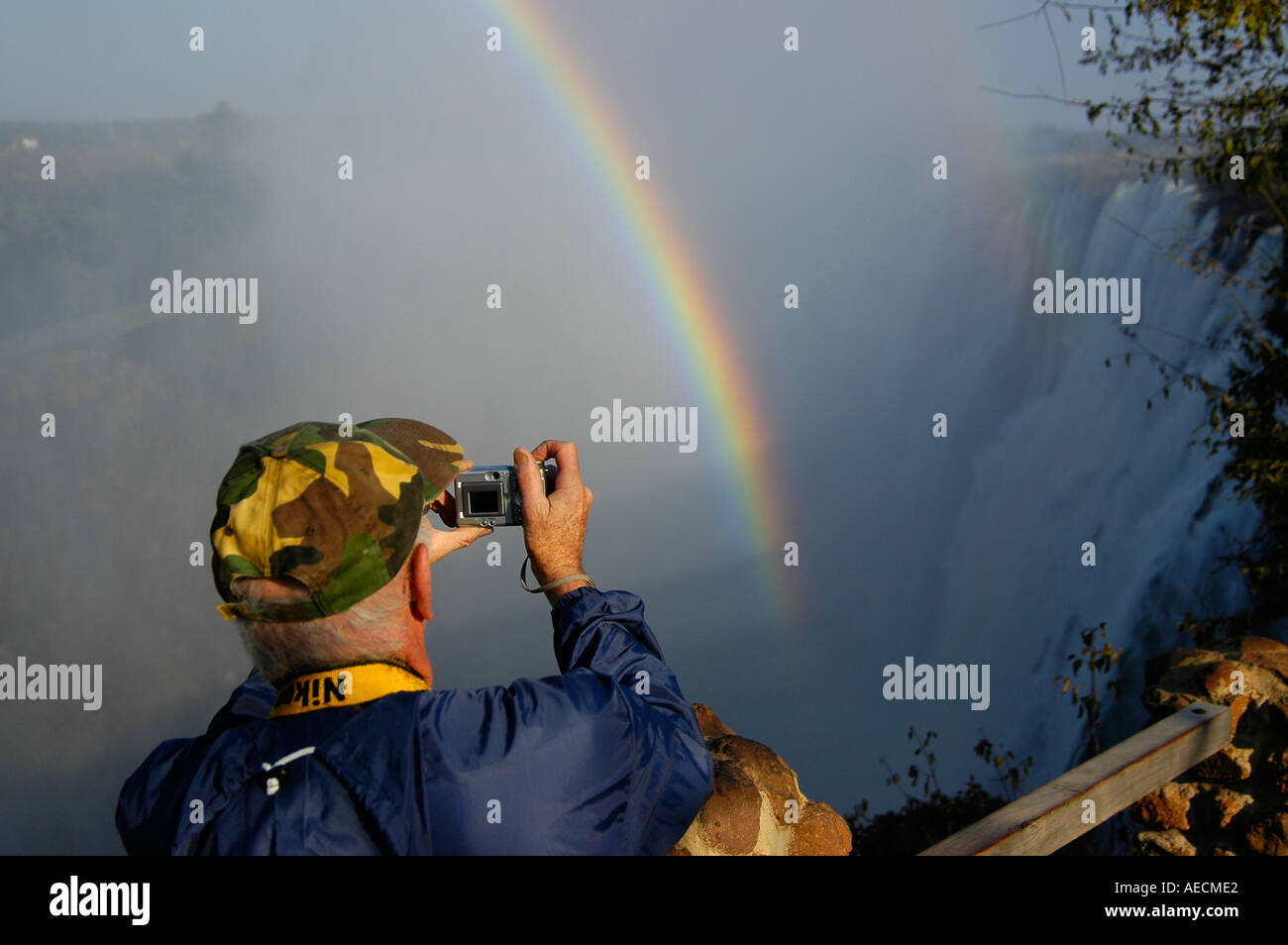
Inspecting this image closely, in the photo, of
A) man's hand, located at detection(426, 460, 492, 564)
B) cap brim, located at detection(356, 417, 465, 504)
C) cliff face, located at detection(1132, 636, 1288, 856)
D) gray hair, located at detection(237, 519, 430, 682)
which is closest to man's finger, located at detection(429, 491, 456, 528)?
man's hand, located at detection(426, 460, 492, 564)

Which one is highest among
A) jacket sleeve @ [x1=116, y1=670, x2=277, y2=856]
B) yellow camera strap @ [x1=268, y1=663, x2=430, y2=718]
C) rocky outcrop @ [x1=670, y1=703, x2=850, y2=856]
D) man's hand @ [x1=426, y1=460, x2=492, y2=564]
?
man's hand @ [x1=426, y1=460, x2=492, y2=564]

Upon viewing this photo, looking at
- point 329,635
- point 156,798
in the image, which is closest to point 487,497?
point 329,635

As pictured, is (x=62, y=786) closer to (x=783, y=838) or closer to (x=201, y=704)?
(x=201, y=704)

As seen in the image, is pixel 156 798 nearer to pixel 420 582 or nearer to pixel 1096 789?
pixel 420 582

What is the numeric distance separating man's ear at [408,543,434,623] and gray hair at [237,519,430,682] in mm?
20

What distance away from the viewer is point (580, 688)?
1.34m

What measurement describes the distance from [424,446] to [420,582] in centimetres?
34

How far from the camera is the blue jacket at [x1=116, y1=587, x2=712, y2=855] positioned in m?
1.22

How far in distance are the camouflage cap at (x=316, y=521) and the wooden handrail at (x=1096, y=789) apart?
1003mm

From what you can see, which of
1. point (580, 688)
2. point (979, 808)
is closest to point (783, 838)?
point (580, 688)

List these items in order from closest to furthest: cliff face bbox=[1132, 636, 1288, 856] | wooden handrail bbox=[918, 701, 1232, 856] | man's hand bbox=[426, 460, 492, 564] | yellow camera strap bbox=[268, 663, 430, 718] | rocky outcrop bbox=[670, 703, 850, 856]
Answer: yellow camera strap bbox=[268, 663, 430, 718], man's hand bbox=[426, 460, 492, 564], rocky outcrop bbox=[670, 703, 850, 856], wooden handrail bbox=[918, 701, 1232, 856], cliff face bbox=[1132, 636, 1288, 856]

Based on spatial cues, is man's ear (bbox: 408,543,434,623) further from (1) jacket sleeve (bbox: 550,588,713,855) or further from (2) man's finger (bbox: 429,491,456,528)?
(2) man's finger (bbox: 429,491,456,528)

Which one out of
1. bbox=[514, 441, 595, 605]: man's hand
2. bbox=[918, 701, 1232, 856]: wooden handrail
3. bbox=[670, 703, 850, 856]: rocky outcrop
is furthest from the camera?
bbox=[918, 701, 1232, 856]: wooden handrail

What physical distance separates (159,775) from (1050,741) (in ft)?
21.9
